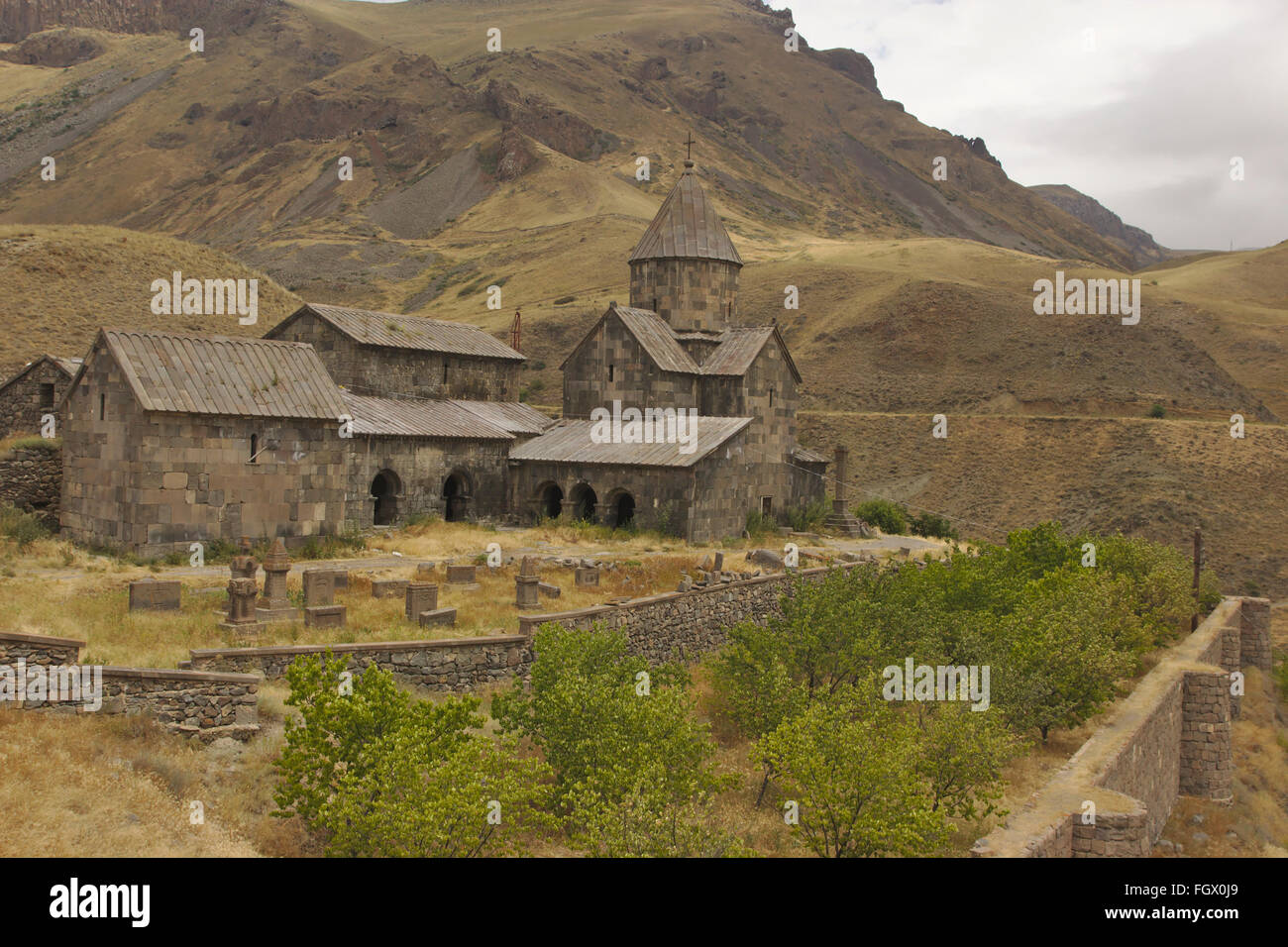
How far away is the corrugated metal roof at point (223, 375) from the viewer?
20547mm

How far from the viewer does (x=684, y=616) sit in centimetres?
1906

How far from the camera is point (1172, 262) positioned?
119m

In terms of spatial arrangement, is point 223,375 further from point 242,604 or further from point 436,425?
point 242,604

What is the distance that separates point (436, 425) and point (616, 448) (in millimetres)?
4616

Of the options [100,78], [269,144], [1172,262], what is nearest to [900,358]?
[1172,262]

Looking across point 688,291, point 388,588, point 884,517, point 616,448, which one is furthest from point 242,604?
point 884,517

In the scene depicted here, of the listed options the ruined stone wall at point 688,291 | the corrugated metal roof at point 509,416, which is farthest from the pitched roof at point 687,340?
the corrugated metal roof at point 509,416

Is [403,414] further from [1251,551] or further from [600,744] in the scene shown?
[1251,551]

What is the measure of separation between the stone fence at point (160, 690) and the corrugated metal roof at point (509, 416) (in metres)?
17.8

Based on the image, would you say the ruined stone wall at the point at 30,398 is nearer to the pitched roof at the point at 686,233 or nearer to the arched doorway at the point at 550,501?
the arched doorway at the point at 550,501

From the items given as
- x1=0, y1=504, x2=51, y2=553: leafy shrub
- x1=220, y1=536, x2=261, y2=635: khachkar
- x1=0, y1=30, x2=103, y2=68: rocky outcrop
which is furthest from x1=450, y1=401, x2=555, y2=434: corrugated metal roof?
x1=0, y1=30, x2=103, y2=68: rocky outcrop

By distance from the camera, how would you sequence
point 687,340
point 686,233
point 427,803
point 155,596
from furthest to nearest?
1. point 686,233
2. point 687,340
3. point 155,596
4. point 427,803

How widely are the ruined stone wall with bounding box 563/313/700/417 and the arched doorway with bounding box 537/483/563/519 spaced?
310 centimetres

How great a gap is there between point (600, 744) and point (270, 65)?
13946 centimetres
